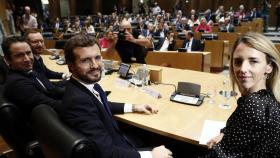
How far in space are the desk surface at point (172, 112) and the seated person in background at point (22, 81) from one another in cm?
59

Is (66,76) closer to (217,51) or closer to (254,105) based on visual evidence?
(254,105)

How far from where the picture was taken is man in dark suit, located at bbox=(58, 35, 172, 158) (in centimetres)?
125

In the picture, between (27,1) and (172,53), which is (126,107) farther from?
(27,1)

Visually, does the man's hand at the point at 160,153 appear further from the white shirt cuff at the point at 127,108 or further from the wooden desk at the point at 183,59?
the wooden desk at the point at 183,59

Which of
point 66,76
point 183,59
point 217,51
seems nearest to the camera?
point 66,76

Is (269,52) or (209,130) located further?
(209,130)

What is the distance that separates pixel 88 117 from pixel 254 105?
757 mm

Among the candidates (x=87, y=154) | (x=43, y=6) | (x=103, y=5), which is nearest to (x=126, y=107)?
(x=87, y=154)

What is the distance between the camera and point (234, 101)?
204 cm

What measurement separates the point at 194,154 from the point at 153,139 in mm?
395

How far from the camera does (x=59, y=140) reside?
0.99 m

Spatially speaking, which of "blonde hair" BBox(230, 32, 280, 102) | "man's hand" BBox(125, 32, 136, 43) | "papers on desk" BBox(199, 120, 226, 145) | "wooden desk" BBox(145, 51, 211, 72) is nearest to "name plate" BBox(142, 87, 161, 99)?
"papers on desk" BBox(199, 120, 226, 145)

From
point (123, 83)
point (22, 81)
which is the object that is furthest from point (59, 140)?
point (123, 83)

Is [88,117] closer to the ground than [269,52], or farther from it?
closer to the ground
